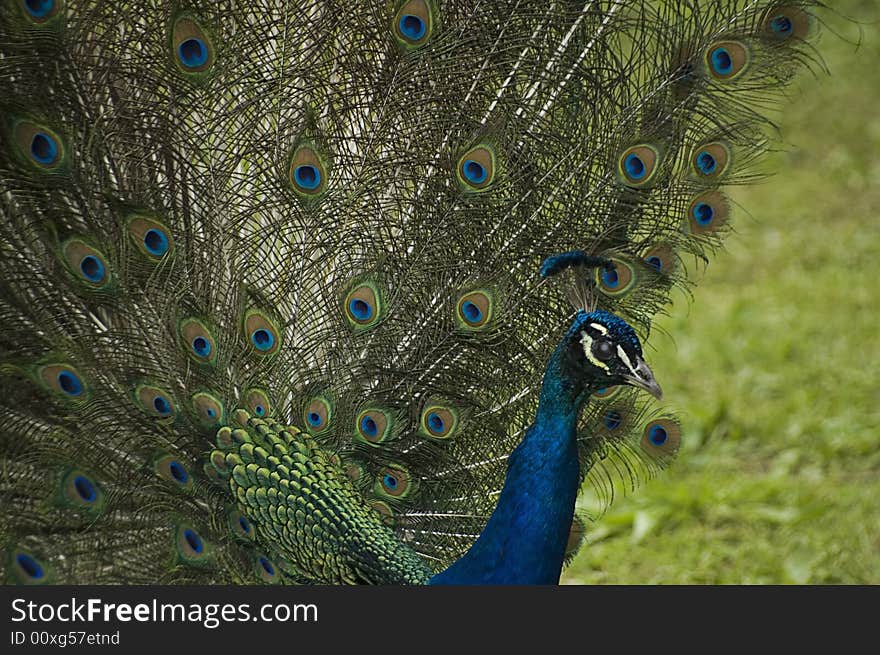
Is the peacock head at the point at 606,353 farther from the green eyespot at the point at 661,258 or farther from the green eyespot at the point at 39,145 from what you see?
the green eyespot at the point at 39,145

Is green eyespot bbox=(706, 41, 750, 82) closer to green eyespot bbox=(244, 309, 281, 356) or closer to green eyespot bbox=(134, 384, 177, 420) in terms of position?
green eyespot bbox=(244, 309, 281, 356)

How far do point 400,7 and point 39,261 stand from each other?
98 cm

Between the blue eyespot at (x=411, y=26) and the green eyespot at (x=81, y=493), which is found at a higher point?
the blue eyespot at (x=411, y=26)

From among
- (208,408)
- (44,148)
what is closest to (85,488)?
(208,408)

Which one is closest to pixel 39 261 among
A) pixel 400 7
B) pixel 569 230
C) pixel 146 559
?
pixel 146 559

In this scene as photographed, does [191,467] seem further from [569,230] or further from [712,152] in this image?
[712,152]

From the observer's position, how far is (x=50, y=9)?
86.8 inches

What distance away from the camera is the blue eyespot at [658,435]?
8.90 ft

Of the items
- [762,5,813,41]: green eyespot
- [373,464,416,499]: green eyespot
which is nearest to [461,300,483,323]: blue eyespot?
[373,464,416,499]: green eyespot

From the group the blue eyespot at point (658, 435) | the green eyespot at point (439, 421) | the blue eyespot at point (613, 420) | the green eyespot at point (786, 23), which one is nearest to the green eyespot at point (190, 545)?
the green eyespot at point (439, 421)

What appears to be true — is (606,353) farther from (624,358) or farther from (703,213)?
(703,213)

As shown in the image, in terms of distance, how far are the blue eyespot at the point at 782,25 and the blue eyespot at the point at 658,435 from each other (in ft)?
3.16

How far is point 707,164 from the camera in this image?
2486 millimetres

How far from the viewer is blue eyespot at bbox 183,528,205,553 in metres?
2.60
